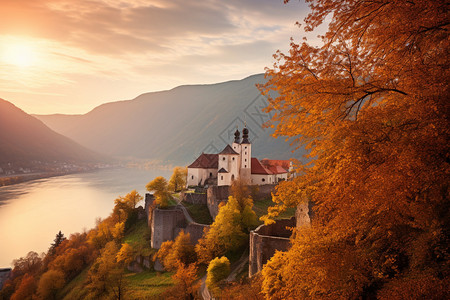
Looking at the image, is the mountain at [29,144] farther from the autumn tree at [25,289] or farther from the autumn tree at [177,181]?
the autumn tree at [177,181]

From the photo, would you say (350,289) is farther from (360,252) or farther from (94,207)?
(94,207)

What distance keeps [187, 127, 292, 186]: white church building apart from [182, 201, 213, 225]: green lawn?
3922 millimetres

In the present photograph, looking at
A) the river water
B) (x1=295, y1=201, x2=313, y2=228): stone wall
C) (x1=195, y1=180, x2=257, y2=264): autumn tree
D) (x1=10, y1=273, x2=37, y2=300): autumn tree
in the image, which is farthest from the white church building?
the river water

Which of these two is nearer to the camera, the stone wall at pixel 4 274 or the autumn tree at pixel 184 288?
the autumn tree at pixel 184 288

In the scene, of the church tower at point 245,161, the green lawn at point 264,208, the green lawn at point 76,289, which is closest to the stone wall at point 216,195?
the green lawn at point 264,208

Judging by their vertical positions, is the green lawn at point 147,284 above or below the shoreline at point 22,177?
below

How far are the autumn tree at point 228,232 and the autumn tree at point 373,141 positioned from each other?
53.2ft

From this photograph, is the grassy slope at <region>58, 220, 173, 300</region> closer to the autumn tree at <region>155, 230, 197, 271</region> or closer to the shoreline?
the autumn tree at <region>155, 230, 197, 271</region>

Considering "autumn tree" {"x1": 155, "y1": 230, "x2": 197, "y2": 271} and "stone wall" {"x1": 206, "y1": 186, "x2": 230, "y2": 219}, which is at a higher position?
"stone wall" {"x1": 206, "y1": 186, "x2": 230, "y2": 219}

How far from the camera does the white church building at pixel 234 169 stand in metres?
33.2

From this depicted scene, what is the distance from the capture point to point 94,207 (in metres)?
63.9

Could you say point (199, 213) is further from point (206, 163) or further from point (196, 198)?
point (206, 163)

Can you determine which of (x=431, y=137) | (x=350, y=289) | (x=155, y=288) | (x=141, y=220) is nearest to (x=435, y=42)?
(x=431, y=137)

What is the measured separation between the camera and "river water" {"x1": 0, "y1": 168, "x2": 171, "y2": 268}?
46281 millimetres
